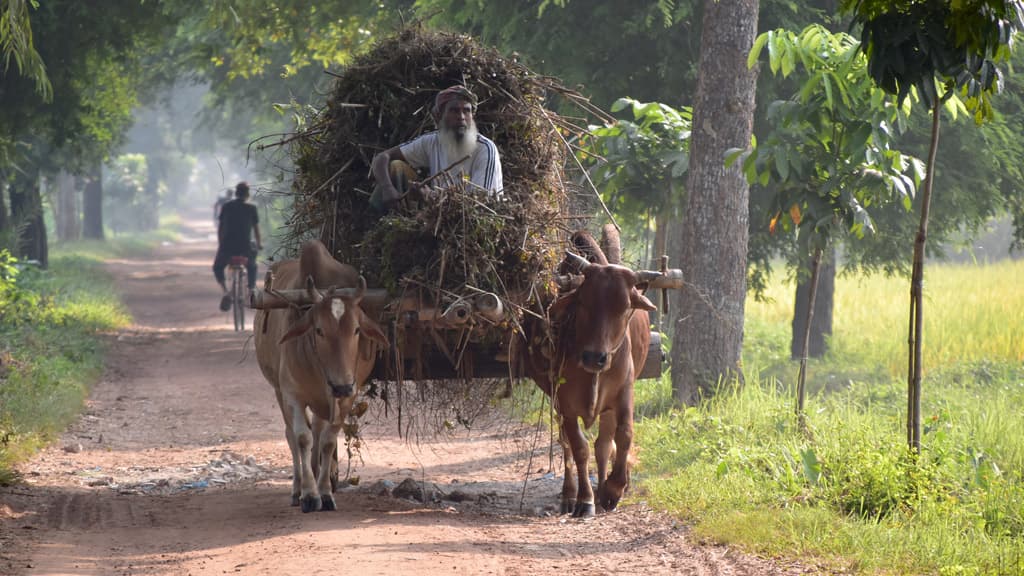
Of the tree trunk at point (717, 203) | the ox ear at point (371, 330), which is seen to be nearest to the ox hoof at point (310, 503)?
the ox ear at point (371, 330)

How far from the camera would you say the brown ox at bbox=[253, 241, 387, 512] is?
6617 millimetres

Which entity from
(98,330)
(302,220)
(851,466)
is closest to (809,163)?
(851,466)

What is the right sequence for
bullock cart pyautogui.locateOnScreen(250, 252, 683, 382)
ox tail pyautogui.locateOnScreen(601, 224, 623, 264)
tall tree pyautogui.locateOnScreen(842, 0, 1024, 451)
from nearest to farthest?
1. tall tree pyautogui.locateOnScreen(842, 0, 1024, 451)
2. bullock cart pyautogui.locateOnScreen(250, 252, 683, 382)
3. ox tail pyautogui.locateOnScreen(601, 224, 623, 264)

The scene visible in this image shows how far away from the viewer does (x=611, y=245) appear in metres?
7.80

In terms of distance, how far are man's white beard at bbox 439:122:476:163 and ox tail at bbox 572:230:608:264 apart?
0.90 meters

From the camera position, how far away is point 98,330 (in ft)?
57.1

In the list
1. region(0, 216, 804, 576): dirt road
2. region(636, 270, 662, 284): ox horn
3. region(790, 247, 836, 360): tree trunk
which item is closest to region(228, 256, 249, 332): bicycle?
region(0, 216, 804, 576): dirt road

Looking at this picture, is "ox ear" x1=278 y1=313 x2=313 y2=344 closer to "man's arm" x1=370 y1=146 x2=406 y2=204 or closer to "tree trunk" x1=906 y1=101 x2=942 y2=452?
"man's arm" x1=370 y1=146 x2=406 y2=204

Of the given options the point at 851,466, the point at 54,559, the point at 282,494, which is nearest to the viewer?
the point at 54,559

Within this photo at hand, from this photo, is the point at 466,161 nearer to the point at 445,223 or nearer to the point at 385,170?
the point at 385,170

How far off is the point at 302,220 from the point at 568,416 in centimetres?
230

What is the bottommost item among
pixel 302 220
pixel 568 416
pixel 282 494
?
pixel 282 494

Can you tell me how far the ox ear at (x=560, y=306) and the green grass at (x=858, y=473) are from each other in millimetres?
1373

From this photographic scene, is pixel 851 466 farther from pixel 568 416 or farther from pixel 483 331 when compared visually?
pixel 483 331
